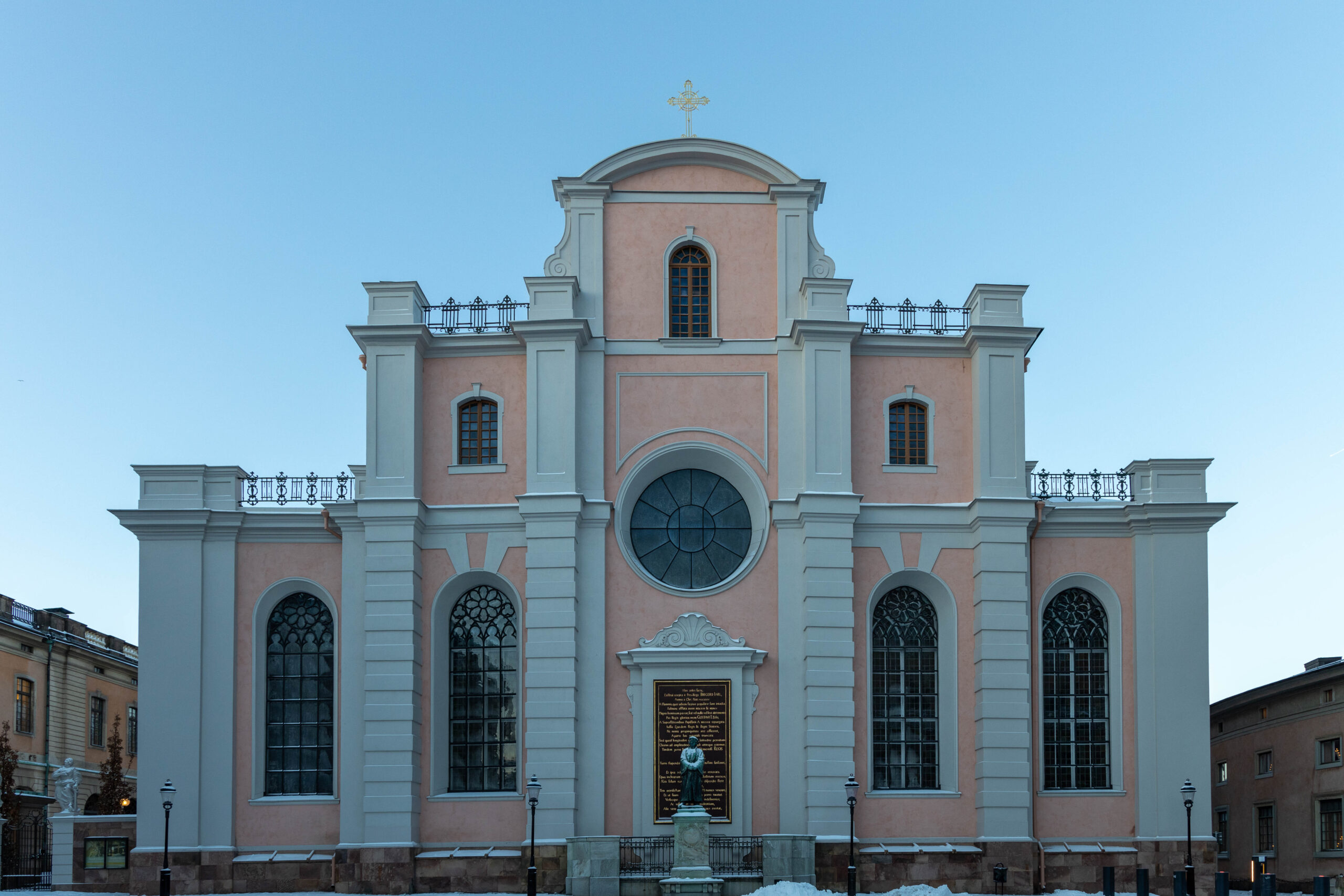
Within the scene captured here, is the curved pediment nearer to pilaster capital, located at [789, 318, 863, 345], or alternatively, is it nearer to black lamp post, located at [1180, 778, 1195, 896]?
pilaster capital, located at [789, 318, 863, 345]

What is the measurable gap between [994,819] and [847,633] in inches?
193

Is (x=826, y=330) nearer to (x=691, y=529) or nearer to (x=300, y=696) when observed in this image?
(x=691, y=529)

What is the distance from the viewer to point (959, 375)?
111 ft

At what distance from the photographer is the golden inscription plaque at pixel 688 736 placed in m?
31.6

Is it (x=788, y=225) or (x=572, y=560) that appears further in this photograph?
(x=788, y=225)

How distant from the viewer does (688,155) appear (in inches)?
1341

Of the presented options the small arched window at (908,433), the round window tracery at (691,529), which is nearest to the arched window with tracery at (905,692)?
the small arched window at (908,433)

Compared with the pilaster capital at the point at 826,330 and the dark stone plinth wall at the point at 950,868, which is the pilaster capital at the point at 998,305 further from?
the dark stone plinth wall at the point at 950,868

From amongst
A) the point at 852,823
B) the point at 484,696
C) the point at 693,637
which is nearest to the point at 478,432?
→ the point at 484,696

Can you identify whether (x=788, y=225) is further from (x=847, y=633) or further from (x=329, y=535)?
(x=329, y=535)

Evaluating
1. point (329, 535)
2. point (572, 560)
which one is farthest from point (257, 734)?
point (572, 560)

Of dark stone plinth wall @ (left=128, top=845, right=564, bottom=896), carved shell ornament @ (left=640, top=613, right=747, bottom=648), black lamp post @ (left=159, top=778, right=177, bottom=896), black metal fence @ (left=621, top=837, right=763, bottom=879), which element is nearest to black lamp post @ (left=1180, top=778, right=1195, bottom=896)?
black metal fence @ (left=621, top=837, right=763, bottom=879)

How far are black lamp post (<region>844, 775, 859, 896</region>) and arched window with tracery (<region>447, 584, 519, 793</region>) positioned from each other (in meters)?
7.21

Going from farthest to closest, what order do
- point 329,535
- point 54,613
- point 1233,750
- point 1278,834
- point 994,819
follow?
point 54,613, point 1233,750, point 1278,834, point 329,535, point 994,819
